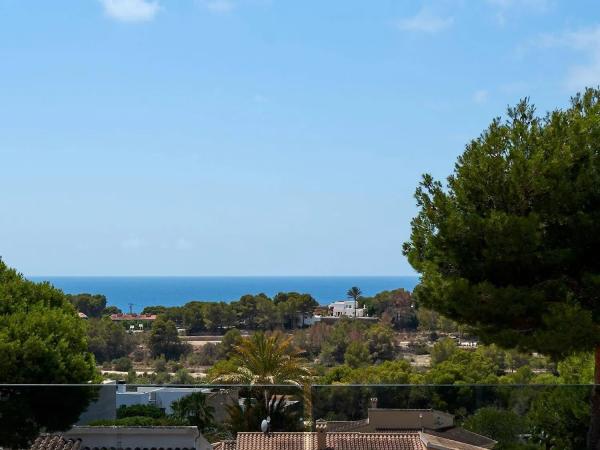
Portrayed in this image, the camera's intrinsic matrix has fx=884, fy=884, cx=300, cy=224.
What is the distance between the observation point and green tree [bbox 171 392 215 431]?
21.9 ft

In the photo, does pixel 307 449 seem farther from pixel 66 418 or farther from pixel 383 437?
pixel 66 418

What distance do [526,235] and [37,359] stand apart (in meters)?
5.89

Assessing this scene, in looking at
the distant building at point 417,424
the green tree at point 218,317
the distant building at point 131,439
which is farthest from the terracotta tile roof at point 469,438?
the green tree at point 218,317

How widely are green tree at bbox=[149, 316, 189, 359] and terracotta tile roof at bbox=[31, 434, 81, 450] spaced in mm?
67820

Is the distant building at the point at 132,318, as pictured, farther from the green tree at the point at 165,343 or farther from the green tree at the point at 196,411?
the green tree at the point at 196,411

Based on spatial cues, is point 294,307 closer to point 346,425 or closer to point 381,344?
point 381,344

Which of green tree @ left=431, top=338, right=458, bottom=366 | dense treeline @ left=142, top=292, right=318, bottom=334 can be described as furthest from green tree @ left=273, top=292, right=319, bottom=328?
green tree @ left=431, top=338, right=458, bottom=366

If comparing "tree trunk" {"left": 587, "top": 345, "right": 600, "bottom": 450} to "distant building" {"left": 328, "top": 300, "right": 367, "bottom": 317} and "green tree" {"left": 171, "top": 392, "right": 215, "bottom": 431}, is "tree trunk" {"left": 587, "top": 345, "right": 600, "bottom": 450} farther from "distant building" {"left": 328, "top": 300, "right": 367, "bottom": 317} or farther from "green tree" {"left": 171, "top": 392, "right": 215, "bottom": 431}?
"distant building" {"left": 328, "top": 300, "right": 367, "bottom": 317}

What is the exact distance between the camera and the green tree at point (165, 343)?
A: 74.3 meters

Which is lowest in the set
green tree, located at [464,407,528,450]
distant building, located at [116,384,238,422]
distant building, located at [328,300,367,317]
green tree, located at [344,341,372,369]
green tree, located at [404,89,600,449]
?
green tree, located at [344,341,372,369]

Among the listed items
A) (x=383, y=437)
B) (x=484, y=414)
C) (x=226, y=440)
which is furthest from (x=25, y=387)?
(x=484, y=414)

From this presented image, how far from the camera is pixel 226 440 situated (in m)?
6.62

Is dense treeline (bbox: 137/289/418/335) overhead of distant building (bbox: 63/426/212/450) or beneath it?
overhead

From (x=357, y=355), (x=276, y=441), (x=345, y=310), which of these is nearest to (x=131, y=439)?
(x=276, y=441)
